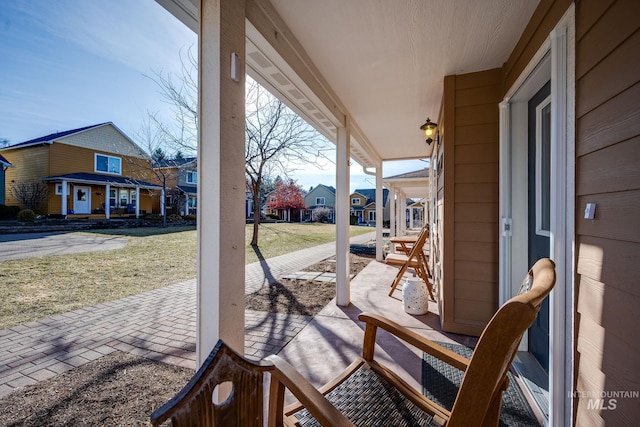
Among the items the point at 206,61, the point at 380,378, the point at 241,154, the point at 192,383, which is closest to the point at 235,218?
the point at 241,154

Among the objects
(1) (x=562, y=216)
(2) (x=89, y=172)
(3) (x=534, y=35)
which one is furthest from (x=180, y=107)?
(2) (x=89, y=172)

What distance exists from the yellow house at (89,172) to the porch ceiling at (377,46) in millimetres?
9190

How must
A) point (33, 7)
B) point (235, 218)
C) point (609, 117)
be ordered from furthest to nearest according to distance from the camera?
point (33, 7) < point (235, 218) < point (609, 117)

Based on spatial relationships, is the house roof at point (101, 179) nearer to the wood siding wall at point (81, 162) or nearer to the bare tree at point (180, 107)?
the wood siding wall at point (81, 162)

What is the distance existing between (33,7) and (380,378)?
3193mm

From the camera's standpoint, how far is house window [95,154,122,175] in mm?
12438

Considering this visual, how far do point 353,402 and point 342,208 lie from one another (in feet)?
8.85

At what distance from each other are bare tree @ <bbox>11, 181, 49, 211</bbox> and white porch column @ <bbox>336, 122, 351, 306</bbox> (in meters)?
9.29

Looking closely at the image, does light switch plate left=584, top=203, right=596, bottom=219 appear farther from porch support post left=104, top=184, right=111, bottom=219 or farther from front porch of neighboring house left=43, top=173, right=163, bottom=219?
porch support post left=104, top=184, right=111, bottom=219

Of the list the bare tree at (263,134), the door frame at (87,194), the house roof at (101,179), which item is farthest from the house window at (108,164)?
the bare tree at (263,134)

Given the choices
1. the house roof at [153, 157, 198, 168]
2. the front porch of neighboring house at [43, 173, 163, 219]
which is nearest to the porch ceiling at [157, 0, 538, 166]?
the house roof at [153, 157, 198, 168]

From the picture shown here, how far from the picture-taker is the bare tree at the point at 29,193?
776cm

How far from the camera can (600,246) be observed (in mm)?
1071

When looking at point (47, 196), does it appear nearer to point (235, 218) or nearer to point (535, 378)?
point (235, 218)
